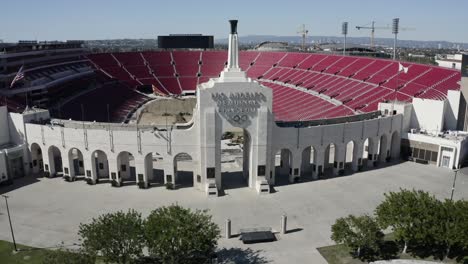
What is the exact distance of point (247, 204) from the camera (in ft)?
179

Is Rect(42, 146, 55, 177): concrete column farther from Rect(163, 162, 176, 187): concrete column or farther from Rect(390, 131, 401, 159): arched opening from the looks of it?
Rect(390, 131, 401, 159): arched opening

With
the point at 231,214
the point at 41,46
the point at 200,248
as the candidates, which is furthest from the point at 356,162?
the point at 41,46

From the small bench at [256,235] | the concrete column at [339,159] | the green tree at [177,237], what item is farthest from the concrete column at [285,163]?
the green tree at [177,237]

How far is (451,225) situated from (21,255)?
44.2 metres

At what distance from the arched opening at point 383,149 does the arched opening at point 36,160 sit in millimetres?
59335

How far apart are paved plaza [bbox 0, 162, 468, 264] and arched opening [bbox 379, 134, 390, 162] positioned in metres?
→ 4.99

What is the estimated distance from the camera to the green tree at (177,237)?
3600 cm

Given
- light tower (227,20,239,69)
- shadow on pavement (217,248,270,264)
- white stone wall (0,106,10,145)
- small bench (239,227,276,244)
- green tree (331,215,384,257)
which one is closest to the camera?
green tree (331,215,384,257)

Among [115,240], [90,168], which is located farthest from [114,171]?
[115,240]

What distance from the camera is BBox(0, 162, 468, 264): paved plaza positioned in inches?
1745

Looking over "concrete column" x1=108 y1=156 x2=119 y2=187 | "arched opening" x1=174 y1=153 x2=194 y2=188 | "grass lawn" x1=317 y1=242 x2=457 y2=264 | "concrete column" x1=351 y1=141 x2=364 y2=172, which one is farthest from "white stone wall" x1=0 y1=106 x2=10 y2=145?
"concrete column" x1=351 y1=141 x2=364 y2=172

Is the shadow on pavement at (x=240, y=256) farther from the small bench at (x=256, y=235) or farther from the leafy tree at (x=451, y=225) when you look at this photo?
the leafy tree at (x=451, y=225)

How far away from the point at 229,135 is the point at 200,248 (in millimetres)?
56095

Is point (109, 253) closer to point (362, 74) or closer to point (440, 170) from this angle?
point (440, 170)
